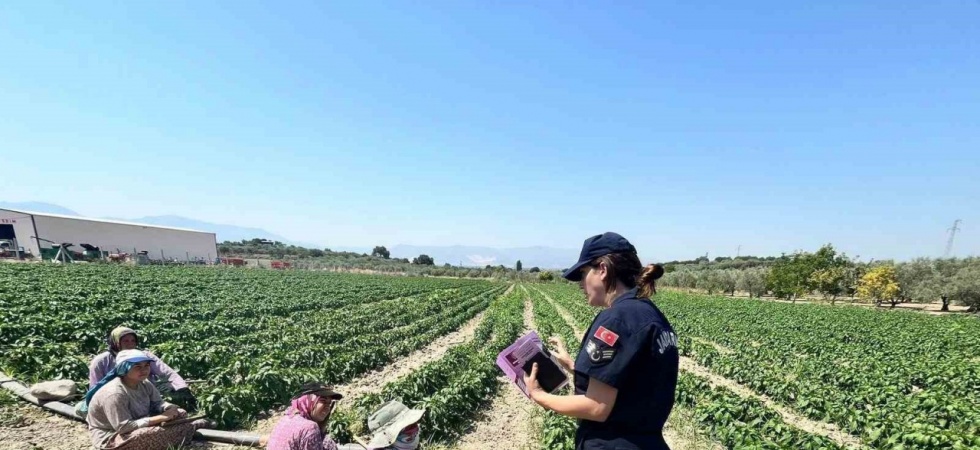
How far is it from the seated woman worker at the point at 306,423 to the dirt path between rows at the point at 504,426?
8.39 feet

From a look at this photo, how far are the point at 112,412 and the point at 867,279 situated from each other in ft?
202

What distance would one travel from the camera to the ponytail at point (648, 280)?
2.26 m

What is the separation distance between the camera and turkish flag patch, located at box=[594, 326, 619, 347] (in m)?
2.03

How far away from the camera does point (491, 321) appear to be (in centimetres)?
2112

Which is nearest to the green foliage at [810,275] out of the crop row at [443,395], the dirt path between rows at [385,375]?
the dirt path between rows at [385,375]

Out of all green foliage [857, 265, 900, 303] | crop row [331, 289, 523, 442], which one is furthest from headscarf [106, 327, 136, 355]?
green foliage [857, 265, 900, 303]

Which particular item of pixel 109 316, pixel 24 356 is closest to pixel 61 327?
pixel 109 316

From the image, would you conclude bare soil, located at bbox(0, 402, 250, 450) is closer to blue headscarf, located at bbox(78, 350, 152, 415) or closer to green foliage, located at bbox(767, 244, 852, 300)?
blue headscarf, located at bbox(78, 350, 152, 415)

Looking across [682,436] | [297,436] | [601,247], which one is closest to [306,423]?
[297,436]

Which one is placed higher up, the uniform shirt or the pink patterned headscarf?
the uniform shirt

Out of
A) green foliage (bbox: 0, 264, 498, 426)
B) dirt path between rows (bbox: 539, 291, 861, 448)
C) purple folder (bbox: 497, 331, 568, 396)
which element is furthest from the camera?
green foliage (bbox: 0, 264, 498, 426)

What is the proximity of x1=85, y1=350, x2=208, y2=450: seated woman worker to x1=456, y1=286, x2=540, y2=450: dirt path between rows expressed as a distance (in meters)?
3.92

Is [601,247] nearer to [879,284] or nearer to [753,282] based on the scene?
[879,284]

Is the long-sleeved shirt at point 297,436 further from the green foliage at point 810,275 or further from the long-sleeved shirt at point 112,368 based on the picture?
the green foliage at point 810,275
